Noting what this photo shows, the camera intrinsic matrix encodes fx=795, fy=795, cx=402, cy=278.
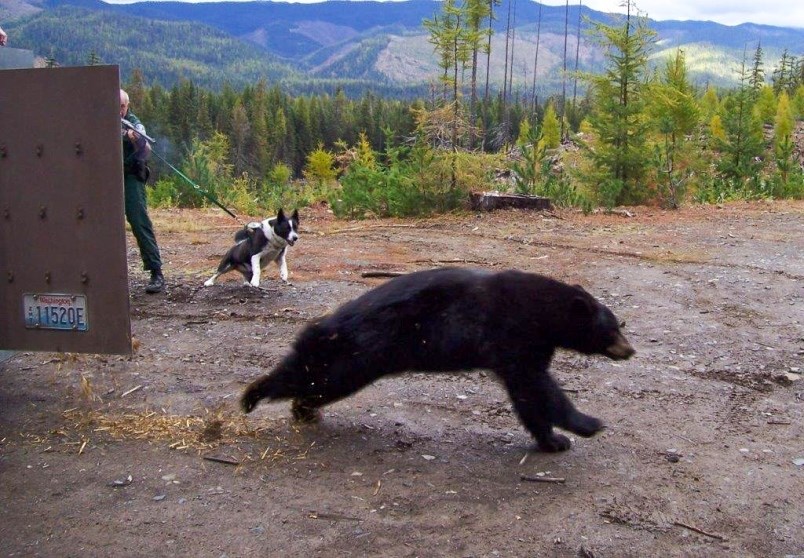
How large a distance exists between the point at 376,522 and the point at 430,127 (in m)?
12.0

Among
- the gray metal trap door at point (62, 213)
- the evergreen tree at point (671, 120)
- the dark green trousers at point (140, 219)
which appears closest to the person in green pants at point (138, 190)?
the dark green trousers at point (140, 219)

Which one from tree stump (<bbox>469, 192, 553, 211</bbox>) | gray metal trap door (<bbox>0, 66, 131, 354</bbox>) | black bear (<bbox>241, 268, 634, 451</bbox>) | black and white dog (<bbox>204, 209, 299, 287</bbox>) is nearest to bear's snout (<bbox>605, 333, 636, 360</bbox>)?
black bear (<bbox>241, 268, 634, 451</bbox>)

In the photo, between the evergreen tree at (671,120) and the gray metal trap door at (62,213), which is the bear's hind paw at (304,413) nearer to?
the gray metal trap door at (62,213)

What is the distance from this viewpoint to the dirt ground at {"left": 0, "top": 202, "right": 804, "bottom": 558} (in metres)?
3.81

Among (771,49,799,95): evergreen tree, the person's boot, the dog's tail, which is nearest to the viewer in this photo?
the person's boot

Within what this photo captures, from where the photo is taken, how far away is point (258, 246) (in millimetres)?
9055

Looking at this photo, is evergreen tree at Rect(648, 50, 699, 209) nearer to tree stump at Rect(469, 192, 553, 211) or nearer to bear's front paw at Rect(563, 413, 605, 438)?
tree stump at Rect(469, 192, 553, 211)

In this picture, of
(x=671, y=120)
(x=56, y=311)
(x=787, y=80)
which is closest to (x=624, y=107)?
(x=671, y=120)

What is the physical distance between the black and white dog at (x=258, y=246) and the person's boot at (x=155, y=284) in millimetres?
514

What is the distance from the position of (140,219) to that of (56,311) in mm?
3641

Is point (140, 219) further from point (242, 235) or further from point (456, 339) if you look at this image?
point (456, 339)

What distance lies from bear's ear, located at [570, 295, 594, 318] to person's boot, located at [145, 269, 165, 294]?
545cm

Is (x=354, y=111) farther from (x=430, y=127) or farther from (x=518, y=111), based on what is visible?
(x=430, y=127)

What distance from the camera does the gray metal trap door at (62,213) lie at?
186 inches
